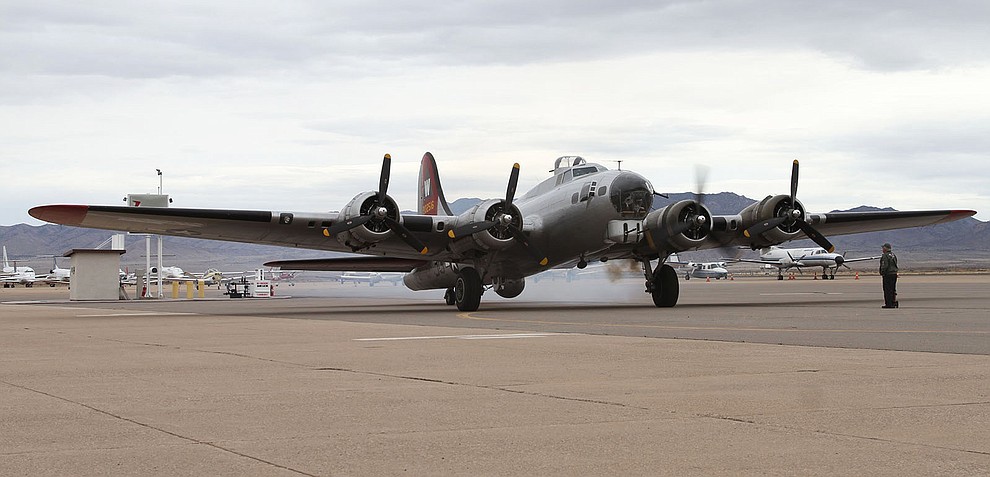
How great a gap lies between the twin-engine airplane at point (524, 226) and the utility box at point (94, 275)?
27.2 metres

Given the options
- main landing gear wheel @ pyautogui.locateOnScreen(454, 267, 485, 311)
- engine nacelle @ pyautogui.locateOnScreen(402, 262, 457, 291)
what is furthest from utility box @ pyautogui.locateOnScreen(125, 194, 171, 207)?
main landing gear wheel @ pyautogui.locateOnScreen(454, 267, 485, 311)

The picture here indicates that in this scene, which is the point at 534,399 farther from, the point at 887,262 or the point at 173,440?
the point at 887,262

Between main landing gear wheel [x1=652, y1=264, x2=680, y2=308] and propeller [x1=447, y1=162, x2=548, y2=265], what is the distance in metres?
4.07

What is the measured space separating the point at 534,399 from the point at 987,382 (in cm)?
430

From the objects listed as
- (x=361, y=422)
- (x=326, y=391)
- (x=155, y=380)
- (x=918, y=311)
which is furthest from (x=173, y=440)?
(x=918, y=311)

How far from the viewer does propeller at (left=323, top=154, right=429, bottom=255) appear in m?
28.2

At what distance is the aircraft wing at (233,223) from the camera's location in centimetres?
2697

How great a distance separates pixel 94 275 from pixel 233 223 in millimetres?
30868

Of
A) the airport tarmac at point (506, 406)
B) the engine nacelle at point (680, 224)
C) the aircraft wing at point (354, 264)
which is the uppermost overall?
the engine nacelle at point (680, 224)

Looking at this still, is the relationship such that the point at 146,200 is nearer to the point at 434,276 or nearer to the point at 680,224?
the point at 434,276

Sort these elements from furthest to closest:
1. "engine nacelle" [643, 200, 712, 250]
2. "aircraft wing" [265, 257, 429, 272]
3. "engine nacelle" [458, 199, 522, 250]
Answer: "aircraft wing" [265, 257, 429, 272], "engine nacelle" [458, 199, 522, 250], "engine nacelle" [643, 200, 712, 250]

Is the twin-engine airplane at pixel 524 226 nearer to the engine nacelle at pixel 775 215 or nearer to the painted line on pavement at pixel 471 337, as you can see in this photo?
A: the engine nacelle at pixel 775 215

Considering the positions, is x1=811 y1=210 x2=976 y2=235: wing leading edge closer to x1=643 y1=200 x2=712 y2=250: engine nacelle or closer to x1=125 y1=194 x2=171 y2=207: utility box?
x1=643 y1=200 x2=712 y2=250: engine nacelle

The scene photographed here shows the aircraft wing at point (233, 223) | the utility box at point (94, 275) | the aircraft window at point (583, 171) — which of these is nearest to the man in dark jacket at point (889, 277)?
the aircraft window at point (583, 171)
